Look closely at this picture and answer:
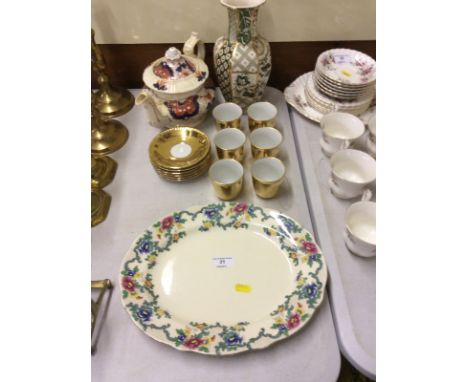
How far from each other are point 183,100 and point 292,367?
595 mm

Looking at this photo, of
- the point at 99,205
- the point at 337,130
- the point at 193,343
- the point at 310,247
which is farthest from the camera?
the point at 337,130

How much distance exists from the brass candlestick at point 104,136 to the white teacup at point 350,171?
20.3 inches

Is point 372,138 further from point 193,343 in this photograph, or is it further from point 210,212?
point 193,343

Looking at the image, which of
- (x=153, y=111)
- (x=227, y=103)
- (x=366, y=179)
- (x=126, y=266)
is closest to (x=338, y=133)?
(x=366, y=179)

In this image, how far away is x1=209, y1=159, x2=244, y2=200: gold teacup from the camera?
74cm

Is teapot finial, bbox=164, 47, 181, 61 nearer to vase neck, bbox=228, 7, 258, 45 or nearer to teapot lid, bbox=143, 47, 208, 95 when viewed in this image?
teapot lid, bbox=143, 47, 208, 95

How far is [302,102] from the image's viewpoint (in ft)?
3.13


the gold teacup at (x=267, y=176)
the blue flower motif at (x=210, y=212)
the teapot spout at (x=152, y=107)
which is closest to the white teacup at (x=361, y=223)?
the gold teacup at (x=267, y=176)

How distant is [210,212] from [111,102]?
46cm

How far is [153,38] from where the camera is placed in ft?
3.12

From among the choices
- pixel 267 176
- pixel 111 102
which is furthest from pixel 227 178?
pixel 111 102

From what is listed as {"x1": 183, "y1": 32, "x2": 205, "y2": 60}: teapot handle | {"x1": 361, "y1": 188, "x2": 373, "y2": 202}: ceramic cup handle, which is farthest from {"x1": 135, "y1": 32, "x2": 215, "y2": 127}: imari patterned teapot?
{"x1": 361, "y1": 188, "x2": 373, "y2": 202}: ceramic cup handle

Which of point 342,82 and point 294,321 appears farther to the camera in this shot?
point 342,82

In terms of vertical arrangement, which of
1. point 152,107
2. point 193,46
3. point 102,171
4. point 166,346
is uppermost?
point 193,46
